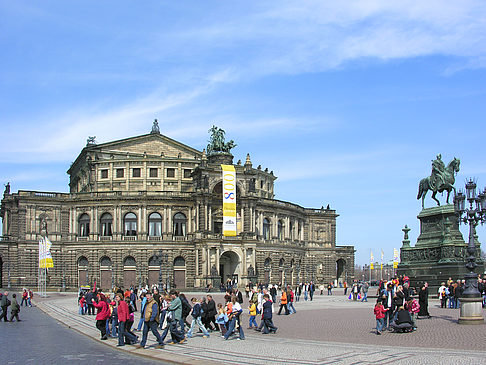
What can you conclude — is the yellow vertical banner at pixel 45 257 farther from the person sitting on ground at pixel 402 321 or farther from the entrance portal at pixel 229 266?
the person sitting on ground at pixel 402 321

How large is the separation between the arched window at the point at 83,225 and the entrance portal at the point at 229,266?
1869cm

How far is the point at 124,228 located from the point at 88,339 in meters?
61.3

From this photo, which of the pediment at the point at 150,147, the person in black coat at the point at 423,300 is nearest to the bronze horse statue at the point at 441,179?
the person in black coat at the point at 423,300

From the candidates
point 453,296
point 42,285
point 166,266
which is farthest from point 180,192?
point 453,296

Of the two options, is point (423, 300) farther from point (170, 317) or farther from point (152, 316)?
point (152, 316)

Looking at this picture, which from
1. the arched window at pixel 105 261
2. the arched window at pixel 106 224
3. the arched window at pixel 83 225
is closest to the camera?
the arched window at pixel 105 261

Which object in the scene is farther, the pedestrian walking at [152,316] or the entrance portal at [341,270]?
the entrance portal at [341,270]

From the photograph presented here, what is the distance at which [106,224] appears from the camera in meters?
85.5

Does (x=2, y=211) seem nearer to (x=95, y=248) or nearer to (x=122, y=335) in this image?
(x=95, y=248)

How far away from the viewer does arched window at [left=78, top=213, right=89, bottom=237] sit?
3381 inches

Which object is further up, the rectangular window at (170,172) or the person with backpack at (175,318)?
Result: the rectangular window at (170,172)

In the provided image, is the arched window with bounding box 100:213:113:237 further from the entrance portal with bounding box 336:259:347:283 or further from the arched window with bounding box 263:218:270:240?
the entrance portal with bounding box 336:259:347:283

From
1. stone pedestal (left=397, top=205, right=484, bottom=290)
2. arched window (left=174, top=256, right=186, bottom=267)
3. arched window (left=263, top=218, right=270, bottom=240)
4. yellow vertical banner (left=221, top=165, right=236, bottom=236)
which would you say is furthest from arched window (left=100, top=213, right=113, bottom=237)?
stone pedestal (left=397, top=205, right=484, bottom=290)

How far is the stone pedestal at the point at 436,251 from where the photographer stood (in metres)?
39.7
